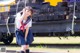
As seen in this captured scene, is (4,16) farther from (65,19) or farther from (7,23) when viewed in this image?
(65,19)

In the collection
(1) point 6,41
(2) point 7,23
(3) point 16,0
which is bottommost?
(1) point 6,41

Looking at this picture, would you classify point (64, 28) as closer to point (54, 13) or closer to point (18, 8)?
point (54, 13)

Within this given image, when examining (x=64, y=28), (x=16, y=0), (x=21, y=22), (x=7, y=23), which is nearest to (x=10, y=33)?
(x=7, y=23)

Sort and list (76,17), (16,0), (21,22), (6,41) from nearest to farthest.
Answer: (21,22)
(76,17)
(16,0)
(6,41)

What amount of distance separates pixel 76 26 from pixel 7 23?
2.59m

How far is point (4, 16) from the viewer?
12.7 metres

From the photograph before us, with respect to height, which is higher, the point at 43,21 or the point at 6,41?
the point at 43,21

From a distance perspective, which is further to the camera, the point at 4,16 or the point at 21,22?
the point at 4,16

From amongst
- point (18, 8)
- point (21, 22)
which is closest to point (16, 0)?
point (18, 8)

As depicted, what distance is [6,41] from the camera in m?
14.0

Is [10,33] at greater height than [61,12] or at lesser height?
lesser

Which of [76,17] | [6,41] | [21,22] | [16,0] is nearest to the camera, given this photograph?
[21,22]

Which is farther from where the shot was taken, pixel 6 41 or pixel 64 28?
pixel 6 41

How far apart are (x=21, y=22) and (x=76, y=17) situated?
342 centimetres
